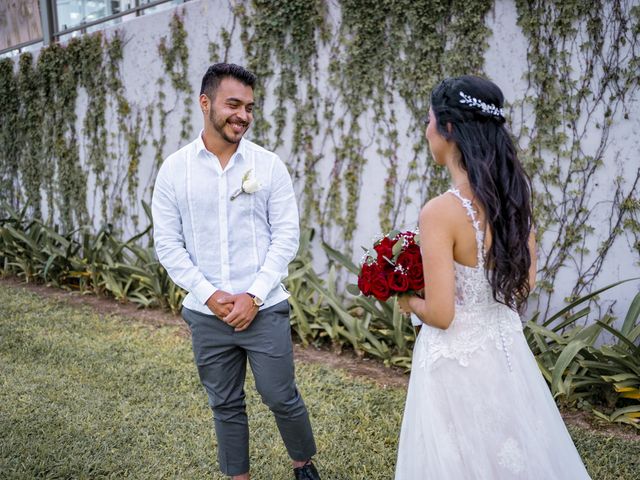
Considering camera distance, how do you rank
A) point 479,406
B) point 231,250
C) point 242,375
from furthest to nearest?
1. point 242,375
2. point 231,250
3. point 479,406

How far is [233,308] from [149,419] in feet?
5.24

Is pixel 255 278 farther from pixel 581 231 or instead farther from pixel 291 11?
pixel 291 11

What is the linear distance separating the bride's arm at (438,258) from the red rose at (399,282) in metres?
0.16

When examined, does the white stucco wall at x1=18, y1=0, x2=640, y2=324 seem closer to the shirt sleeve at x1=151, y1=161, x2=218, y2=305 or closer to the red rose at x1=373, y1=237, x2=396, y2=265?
the red rose at x1=373, y1=237, x2=396, y2=265

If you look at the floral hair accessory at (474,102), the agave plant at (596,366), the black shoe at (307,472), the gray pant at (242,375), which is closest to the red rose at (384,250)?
the floral hair accessory at (474,102)

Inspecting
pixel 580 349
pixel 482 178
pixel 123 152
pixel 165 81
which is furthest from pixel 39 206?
pixel 482 178

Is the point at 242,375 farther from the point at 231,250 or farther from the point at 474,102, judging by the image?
the point at 474,102

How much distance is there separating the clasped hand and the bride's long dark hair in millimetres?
1025

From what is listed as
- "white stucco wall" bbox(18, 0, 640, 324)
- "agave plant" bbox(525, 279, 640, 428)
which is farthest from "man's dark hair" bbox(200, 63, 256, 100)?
"white stucco wall" bbox(18, 0, 640, 324)

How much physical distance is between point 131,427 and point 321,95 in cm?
333

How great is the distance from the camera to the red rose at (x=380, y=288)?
6.69ft

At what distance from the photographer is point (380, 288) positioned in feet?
6.77

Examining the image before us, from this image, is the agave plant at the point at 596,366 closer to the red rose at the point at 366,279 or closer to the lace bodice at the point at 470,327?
the lace bodice at the point at 470,327

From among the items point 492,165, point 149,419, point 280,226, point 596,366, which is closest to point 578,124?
point 596,366
